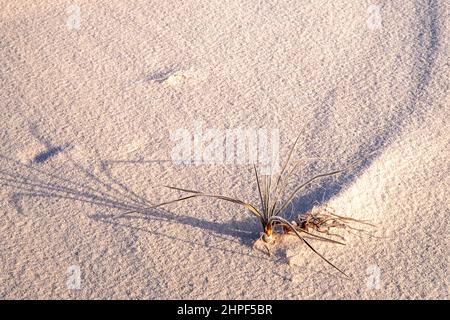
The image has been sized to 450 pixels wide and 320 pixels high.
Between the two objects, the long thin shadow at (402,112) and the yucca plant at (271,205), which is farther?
the long thin shadow at (402,112)

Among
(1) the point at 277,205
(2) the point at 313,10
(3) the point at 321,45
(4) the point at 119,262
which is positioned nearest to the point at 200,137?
(1) the point at 277,205

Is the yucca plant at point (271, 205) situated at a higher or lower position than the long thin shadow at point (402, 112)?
lower

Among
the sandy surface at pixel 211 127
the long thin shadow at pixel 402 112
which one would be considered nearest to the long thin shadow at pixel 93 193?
the sandy surface at pixel 211 127

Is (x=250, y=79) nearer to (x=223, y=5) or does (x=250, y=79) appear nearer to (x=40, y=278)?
(x=223, y=5)

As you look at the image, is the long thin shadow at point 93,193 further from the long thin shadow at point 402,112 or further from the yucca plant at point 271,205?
the long thin shadow at point 402,112

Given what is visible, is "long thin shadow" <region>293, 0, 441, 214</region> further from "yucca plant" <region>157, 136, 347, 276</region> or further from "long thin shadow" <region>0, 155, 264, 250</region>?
"long thin shadow" <region>0, 155, 264, 250</region>

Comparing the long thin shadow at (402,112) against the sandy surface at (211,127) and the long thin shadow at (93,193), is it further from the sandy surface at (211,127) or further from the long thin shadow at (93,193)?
the long thin shadow at (93,193)

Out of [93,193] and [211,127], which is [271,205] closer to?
[211,127]

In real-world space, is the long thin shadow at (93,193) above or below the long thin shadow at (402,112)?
below
